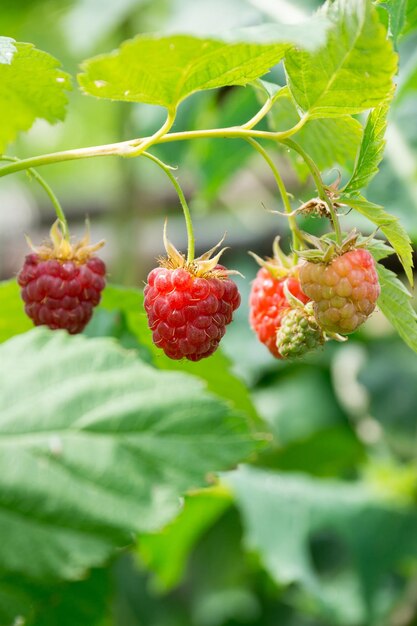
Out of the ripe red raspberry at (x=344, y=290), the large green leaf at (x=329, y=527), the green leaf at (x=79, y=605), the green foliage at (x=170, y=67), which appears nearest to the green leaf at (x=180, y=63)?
the green foliage at (x=170, y=67)

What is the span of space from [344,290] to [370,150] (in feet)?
0.59

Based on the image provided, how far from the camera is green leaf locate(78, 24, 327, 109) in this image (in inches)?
40.9

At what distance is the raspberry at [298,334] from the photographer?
133 cm

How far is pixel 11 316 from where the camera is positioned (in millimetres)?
1692

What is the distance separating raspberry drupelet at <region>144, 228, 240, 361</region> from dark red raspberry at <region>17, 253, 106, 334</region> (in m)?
0.15

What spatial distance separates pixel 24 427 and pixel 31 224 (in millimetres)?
6086

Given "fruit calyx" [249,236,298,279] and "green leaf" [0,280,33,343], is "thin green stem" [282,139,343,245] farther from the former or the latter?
"green leaf" [0,280,33,343]

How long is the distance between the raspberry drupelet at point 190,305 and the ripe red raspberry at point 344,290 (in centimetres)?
12

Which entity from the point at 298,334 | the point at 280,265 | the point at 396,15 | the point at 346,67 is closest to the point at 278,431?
the point at 280,265

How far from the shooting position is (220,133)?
3.89ft

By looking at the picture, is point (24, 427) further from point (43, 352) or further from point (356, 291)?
point (356, 291)

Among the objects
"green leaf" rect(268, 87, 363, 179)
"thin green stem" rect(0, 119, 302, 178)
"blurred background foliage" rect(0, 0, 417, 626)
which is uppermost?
"thin green stem" rect(0, 119, 302, 178)

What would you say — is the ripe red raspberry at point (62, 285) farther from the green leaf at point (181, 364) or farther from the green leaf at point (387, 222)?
the green leaf at point (387, 222)

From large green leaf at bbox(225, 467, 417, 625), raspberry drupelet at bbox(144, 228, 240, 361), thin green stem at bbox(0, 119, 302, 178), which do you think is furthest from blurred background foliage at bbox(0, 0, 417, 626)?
thin green stem at bbox(0, 119, 302, 178)
